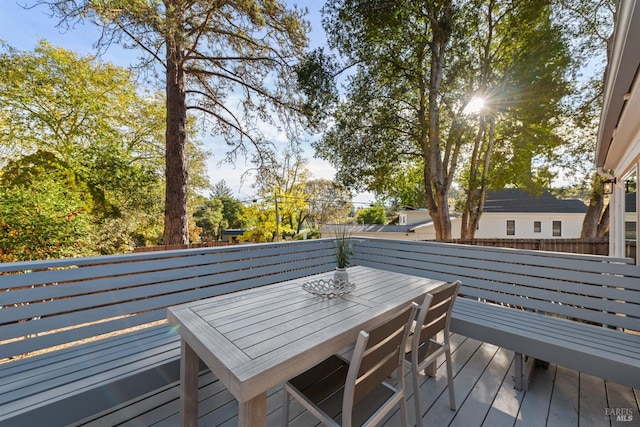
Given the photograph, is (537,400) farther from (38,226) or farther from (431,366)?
(38,226)

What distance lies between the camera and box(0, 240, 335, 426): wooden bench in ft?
4.32

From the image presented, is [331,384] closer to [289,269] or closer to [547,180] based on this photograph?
[289,269]

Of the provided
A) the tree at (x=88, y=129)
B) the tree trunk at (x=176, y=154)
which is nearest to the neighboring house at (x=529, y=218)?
the tree at (x=88, y=129)

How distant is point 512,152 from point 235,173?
806 cm

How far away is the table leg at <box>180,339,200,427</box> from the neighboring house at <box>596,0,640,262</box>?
2.84 metres

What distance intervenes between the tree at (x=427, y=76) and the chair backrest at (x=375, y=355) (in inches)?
213

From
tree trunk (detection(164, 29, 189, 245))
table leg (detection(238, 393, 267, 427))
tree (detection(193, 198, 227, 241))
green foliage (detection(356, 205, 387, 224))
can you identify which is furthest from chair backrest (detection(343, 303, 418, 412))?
green foliage (detection(356, 205, 387, 224))

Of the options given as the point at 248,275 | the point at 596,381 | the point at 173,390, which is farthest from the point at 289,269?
the point at 596,381

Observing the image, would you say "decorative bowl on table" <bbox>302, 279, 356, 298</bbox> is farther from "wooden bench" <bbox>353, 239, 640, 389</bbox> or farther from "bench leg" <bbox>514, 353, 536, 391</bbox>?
"bench leg" <bbox>514, 353, 536, 391</bbox>

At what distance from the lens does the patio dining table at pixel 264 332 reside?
40.8 inches

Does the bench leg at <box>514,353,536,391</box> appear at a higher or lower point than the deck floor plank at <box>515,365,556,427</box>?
higher

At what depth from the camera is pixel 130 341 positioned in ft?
6.09

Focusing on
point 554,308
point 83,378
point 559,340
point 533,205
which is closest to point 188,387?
point 83,378

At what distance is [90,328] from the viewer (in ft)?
6.18
